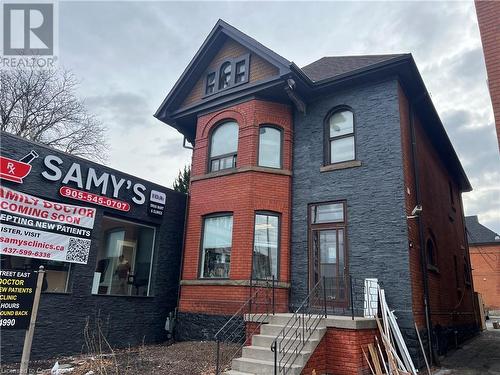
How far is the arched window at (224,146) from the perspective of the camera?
11344 mm

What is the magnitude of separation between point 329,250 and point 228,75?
21.4 feet

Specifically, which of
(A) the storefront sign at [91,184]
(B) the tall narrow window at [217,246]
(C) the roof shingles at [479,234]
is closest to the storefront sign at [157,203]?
(A) the storefront sign at [91,184]

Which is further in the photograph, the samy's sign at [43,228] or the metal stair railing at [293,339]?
the samy's sign at [43,228]

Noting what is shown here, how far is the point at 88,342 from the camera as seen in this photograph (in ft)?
29.2

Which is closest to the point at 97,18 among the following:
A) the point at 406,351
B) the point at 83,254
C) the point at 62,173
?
the point at 62,173

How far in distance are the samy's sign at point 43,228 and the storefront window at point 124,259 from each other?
0.82 meters

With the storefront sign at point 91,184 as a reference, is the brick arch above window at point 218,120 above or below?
above

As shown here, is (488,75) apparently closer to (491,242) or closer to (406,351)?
(406,351)

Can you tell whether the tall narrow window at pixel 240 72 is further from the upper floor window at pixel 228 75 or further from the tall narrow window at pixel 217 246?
the tall narrow window at pixel 217 246

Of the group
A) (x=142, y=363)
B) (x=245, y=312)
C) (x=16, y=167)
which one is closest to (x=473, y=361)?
(x=245, y=312)

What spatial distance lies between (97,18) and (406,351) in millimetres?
12271

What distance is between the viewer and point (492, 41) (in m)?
6.71

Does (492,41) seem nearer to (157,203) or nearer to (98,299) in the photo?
(157,203)

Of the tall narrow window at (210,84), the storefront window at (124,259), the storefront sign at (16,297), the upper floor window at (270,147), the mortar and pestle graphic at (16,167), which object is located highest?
the tall narrow window at (210,84)
